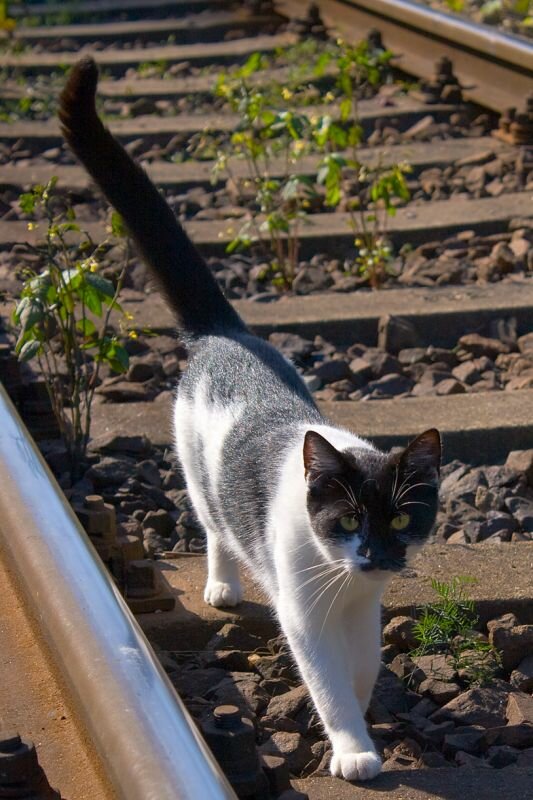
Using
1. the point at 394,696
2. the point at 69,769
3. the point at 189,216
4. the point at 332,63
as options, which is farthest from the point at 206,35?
the point at 69,769

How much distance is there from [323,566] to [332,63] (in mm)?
6361

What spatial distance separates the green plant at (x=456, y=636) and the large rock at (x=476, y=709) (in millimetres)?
76

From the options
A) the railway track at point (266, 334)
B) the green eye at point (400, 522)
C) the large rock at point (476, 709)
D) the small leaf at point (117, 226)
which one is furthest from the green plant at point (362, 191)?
the large rock at point (476, 709)

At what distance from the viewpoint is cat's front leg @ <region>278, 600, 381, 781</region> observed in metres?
2.88

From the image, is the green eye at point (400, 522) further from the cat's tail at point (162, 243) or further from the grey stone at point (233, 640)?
the cat's tail at point (162, 243)

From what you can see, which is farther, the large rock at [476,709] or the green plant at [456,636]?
the green plant at [456,636]

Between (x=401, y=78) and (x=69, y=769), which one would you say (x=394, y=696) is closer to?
(x=69, y=769)

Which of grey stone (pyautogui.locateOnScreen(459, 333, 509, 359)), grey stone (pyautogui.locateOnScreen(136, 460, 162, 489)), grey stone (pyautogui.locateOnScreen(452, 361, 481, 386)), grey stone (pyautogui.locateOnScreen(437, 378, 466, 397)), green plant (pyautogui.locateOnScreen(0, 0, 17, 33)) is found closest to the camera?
grey stone (pyautogui.locateOnScreen(136, 460, 162, 489))

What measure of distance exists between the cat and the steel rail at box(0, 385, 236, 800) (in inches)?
23.7

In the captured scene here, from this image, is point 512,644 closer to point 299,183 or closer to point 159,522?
point 159,522

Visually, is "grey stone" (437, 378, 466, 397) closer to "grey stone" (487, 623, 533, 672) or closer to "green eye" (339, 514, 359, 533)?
"grey stone" (487, 623, 533, 672)

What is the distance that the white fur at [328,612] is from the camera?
303cm

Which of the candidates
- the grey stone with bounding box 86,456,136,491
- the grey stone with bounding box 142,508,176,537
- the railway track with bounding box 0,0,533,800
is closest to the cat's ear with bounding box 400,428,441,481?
the railway track with bounding box 0,0,533,800

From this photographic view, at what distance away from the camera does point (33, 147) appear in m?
8.17
